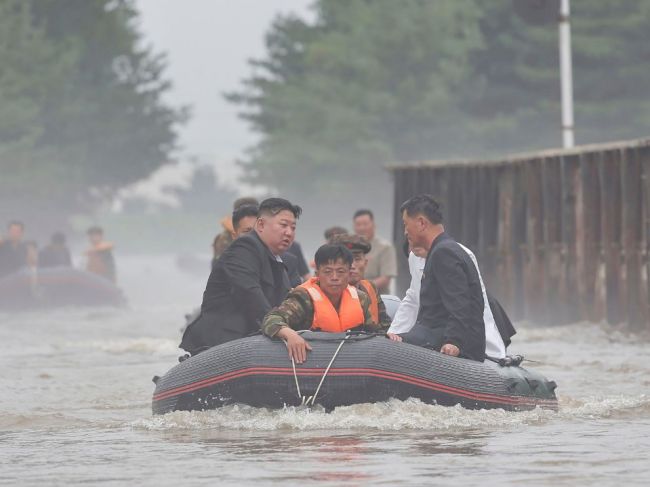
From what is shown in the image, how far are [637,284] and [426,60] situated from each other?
6024 centimetres

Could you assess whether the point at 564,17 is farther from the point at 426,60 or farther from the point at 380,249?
the point at 426,60

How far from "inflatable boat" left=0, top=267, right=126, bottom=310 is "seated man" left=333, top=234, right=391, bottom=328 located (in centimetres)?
2101

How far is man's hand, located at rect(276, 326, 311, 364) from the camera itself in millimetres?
11852

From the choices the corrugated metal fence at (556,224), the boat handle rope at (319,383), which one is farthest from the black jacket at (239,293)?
the corrugated metal fence at (556,224)

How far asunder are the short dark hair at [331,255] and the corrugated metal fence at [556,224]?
35.6 feet

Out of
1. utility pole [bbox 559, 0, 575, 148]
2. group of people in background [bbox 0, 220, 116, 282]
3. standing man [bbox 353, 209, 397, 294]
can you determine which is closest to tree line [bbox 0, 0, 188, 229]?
group of people in background [bbox 0, 220, 116, 282]

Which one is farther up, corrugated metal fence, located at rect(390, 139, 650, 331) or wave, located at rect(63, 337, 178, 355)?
corrugated metal fence, located at rect(390, 139, 650, 331)

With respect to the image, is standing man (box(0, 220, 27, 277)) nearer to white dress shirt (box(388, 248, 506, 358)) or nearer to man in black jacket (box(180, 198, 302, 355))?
man in black jacket (box(180, 198, 302, 355))

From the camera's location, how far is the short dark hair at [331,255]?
12.0 m

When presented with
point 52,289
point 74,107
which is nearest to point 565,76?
point 52,289

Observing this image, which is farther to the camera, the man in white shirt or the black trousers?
the man in white shirt

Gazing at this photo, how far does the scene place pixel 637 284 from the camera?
22875 millimetres

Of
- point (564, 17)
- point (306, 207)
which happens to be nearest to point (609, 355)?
point (564, 17)

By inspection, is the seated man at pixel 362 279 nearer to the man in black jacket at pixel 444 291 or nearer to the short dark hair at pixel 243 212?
the man in black jacket at pixel 444 291
